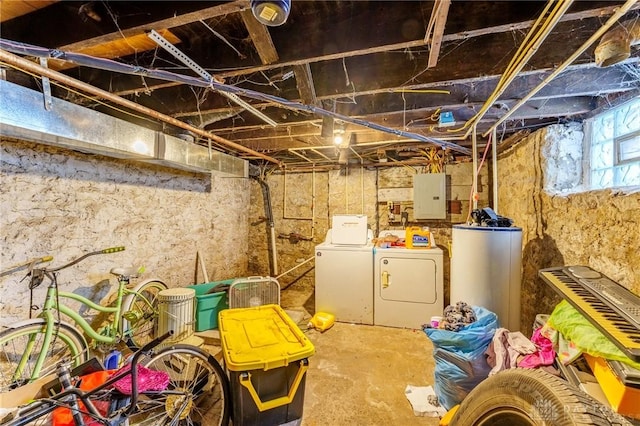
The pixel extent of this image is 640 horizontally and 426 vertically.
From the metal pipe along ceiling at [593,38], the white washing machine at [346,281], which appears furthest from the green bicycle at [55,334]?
the metal pipe along ceiling at [593,38]

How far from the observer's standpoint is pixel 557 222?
1.94 metres

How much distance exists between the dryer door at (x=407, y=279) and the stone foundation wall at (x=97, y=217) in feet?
7.53

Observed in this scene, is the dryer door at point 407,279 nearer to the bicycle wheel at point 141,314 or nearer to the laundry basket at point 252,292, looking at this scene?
the laundry basket at point 252,292

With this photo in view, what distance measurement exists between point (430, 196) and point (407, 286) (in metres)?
1.25

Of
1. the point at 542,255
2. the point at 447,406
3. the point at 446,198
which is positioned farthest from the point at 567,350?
the point at 446,198

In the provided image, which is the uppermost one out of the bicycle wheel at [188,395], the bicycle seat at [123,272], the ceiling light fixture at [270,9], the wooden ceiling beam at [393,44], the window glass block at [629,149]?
the wooden ceiling beam at [393,44]

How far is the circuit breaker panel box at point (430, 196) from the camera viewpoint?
3381 mm

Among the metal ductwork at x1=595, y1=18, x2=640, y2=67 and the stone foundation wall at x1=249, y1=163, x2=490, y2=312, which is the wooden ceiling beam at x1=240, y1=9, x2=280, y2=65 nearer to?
the metal ductwork at x1=595, y1=18, x2=640, y2=67

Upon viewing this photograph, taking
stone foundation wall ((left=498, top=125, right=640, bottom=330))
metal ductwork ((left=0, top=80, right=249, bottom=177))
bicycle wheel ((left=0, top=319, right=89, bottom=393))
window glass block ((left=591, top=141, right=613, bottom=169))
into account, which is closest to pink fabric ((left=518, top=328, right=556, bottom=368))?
stone foundation wall ((left=498, top=125, right=640, bottom=330))

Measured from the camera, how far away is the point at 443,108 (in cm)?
193

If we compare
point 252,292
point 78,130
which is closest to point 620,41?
point 78,130

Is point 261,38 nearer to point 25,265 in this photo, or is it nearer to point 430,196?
point 25,265

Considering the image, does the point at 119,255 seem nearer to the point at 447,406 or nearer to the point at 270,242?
the point at 270,242

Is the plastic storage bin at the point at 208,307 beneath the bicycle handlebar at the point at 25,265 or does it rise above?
beneath
